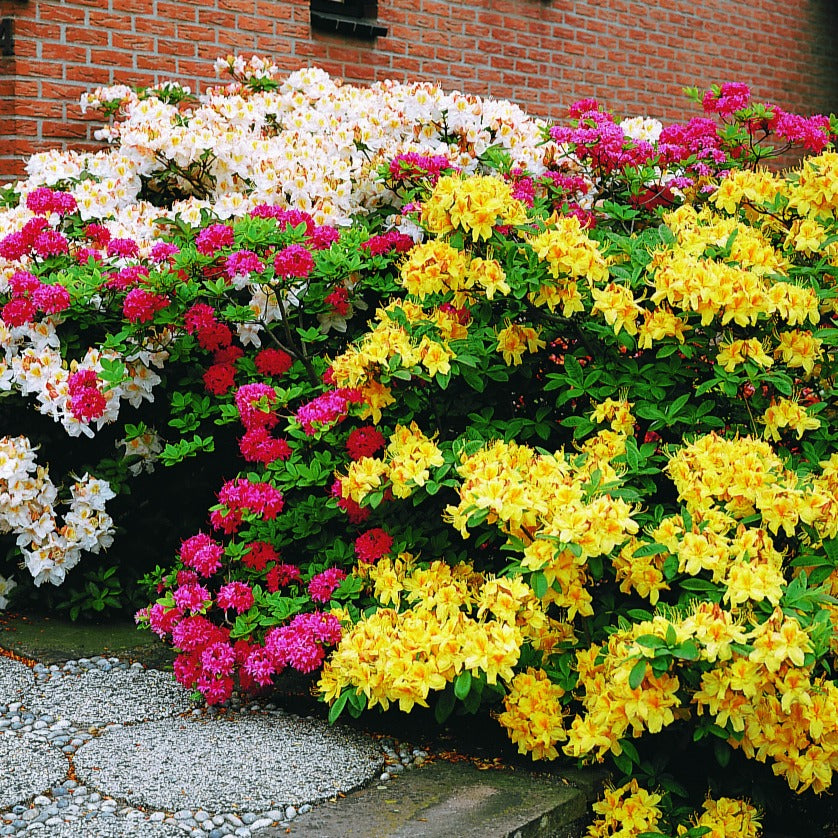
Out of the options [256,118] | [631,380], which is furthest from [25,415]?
[631,380]

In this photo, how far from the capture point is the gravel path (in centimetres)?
227

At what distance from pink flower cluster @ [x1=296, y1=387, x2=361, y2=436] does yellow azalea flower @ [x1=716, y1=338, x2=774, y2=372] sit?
953 mm

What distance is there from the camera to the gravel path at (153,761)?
7.46ft

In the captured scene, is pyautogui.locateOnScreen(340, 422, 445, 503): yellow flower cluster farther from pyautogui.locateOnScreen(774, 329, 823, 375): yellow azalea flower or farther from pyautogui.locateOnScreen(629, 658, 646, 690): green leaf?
pyautogui.locateOnScreen(774, 329, 823, 375): yellow azalea flower

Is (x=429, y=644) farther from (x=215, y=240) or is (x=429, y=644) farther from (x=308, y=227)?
(x=308, y=227)

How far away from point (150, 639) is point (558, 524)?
1677 mm

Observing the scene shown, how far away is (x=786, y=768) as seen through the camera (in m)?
2.44

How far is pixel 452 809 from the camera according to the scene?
2305mm

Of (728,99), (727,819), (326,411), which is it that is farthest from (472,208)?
(728,99)

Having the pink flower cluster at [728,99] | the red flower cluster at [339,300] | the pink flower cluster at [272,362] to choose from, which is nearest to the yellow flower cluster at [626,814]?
the pink flower cluster at [272,362]

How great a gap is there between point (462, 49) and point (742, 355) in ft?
13.8

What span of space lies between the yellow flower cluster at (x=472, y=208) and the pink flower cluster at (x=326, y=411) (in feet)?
1.64

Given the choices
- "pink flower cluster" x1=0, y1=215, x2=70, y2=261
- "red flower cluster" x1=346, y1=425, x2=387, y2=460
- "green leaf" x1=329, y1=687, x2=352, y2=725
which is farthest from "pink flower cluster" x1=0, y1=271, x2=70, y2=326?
"green leaf" x1=329, y1=687, x2=352, y2=725

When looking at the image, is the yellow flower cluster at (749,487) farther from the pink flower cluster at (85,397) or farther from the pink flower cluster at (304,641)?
the pink flower cluster at (85,397)
